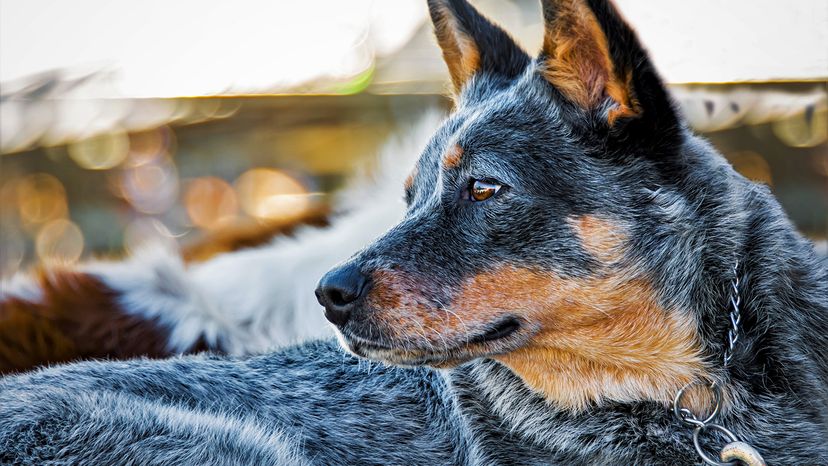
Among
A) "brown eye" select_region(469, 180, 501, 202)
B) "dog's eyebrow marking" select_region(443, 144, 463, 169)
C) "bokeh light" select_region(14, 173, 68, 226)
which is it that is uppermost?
"dog's eyebrow marking" select_region(443, 144, 463, 169)

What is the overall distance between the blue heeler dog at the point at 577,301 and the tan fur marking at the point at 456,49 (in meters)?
0.42

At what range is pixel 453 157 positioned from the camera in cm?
234

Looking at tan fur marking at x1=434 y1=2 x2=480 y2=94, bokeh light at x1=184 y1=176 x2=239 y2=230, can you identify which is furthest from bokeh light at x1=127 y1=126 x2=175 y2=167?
tan fur marking at x1=434 y1=2 x2=480 y2=94

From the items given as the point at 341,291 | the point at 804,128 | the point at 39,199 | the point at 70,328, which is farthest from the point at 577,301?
the point at 39,199

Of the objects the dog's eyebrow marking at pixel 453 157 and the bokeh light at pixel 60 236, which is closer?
the dog's eyebrow marking at pixel 453 157

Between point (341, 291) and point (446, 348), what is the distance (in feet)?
1.06

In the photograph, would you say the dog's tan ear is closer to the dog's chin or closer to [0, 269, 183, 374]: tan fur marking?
the dog's chin

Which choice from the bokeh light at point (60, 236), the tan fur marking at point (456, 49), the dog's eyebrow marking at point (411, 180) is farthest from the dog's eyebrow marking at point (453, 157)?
the bokeh light at point (60, 236)

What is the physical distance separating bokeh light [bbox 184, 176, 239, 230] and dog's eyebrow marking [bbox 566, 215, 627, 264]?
5.47 metres

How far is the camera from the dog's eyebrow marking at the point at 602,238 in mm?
2150

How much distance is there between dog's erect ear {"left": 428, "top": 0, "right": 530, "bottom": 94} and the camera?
2730mm

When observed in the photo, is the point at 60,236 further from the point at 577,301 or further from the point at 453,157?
the point at 577,301

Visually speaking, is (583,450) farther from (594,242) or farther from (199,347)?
(199,347)

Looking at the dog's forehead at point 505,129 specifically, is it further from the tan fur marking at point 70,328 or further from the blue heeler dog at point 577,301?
the tan fur marking at point 70,328
